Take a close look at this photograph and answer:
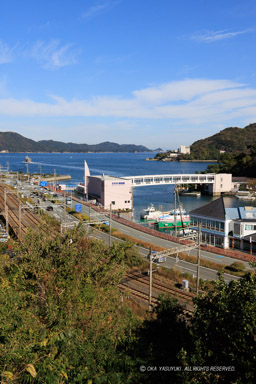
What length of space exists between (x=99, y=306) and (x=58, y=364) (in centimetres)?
301

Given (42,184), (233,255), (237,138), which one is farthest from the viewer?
(237,138)

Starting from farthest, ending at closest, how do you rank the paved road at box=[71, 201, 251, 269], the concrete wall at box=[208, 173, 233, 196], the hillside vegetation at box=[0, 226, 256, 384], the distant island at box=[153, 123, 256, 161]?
the distant island at box=[153, 123, 256, 161], the concrete wall at box=[208, 173, 233, 196], the paved road at box=[71, 201, 251, 269], the hillside vegetation at box=[0, 226, 256, 384]

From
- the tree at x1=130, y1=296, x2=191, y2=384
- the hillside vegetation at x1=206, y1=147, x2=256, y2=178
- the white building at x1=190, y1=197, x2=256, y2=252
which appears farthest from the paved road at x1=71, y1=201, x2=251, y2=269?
the hillside vegetation at x1=206, y1=147, x2=256, y2=178

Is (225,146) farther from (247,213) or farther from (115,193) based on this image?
(247,213)

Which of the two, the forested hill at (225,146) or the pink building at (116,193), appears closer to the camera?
the pink building at (116,193)

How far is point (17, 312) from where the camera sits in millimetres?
6289

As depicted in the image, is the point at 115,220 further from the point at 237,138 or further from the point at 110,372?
the point at 237,138

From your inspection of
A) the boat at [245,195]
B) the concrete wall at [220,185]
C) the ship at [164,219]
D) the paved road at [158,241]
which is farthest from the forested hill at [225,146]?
the paved road at [158,241]

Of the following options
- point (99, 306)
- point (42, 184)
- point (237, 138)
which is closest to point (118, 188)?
point (42, 184)

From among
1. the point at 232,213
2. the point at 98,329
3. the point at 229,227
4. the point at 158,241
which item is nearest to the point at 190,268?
the point at 158,241

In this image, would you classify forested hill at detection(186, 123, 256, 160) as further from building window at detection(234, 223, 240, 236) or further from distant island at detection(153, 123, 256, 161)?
building window at detection(234, 223, 240, 236)

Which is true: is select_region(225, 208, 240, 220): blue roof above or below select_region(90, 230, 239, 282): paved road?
above

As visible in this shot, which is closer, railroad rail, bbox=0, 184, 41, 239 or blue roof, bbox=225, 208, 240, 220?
blue roof, bbox=225, 208, 240, 220

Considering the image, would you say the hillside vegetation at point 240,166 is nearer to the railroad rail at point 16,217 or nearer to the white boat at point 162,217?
the white boat at point 162,217
